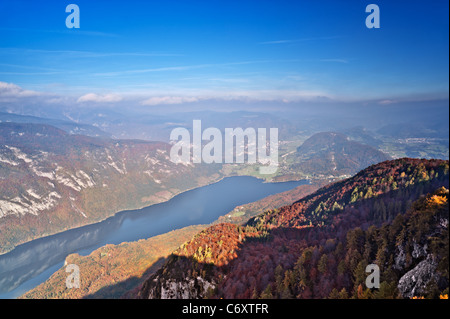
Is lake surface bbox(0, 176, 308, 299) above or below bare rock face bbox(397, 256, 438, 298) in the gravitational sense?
below

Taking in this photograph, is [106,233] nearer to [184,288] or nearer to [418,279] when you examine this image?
[184,288]

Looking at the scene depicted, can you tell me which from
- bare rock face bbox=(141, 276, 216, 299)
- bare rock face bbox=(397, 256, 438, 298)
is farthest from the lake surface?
bare rock face bbox=(397, 256, 438, 298)

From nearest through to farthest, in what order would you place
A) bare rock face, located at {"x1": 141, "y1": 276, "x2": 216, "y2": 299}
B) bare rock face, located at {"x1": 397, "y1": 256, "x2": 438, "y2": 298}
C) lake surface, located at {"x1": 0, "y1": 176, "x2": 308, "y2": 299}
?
bare rock face, located at {"x1": 397, "y1": 256, "x2": 438, "y2": 298} → bare rock face, located at {"x1": 141, "y1": 276, "x2": 216, "y2": 299} → lake surface, located at {"x1": 0, "y1": 176, "x2": 308, "y2": 299}

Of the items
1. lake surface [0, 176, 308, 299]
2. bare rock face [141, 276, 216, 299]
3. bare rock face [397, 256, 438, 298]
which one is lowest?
lake surface [0, 176, 308, 299]

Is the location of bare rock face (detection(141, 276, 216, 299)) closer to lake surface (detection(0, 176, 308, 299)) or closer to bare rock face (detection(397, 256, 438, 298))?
bare rock face (detection(397, 256, 438, 298))

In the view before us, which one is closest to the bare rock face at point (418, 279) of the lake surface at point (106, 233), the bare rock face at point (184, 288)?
the bare rock face at point (184, 288)

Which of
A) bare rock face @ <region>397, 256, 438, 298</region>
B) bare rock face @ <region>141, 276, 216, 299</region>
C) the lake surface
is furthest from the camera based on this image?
the lake surface

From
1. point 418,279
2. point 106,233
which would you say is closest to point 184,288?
point 418,279
